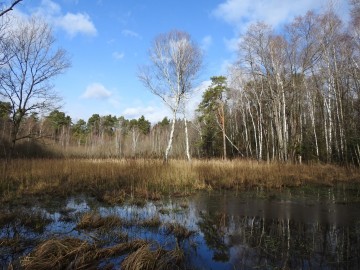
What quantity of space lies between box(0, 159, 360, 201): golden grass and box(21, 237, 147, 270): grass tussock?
395 cm

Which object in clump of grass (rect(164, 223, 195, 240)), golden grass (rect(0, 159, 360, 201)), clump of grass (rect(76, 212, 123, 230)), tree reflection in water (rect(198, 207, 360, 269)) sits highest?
golden grass (rect(0, 159, 360, 201))

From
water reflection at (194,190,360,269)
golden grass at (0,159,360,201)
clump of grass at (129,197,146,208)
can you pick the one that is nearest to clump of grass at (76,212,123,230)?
water reflection at (194,190,360,269)

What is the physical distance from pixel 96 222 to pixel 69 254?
162 centimetres

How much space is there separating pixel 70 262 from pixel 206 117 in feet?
99.4

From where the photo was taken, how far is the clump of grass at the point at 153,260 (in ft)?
10.7

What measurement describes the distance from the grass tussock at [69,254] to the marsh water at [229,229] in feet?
0.58

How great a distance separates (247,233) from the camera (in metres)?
4.97

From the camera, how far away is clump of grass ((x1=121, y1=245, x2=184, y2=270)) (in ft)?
10.7

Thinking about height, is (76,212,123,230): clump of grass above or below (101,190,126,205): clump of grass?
below

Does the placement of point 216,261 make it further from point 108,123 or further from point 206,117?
point 108,123

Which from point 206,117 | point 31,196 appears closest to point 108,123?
point 206,117

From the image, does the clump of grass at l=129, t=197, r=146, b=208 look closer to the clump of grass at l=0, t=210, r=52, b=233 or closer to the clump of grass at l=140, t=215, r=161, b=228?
the clump of grass at l=140, t=215, r=161, b=228

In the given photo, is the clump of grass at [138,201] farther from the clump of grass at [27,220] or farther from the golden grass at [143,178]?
the clump of grass at [27,220]

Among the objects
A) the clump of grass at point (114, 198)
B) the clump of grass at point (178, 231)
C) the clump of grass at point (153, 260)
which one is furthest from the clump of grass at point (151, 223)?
the clump of grass at point (114, 198)
